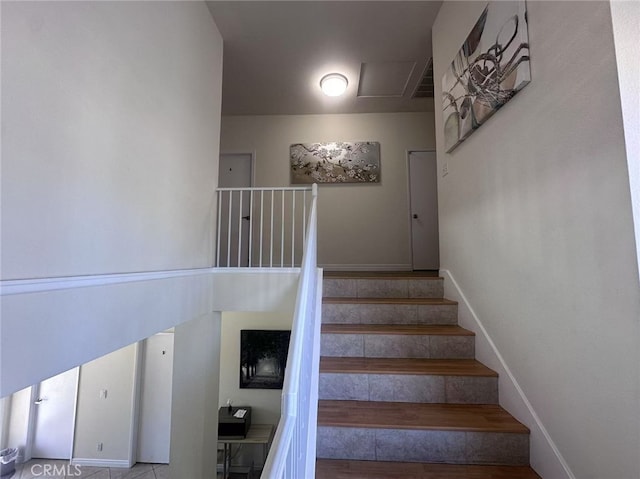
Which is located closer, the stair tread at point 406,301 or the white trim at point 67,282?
the white trim at point 67,282

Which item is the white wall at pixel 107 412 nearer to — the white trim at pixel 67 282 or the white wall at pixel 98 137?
the white wall at pixel 98 137

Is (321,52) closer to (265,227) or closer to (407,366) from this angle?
(265,227)

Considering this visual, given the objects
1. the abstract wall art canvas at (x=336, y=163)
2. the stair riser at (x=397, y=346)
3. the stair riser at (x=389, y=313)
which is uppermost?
the abstract wall art canvas at (x=336, y=163)

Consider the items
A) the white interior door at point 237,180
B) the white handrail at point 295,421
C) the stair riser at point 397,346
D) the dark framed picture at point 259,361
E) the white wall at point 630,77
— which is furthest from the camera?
the dark framed picture at point 259,361

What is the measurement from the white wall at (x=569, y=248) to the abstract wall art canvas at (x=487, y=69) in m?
0.06

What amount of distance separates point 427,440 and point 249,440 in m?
4.28

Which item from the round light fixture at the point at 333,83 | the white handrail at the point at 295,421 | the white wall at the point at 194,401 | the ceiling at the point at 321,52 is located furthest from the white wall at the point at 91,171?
the round light fixture at the point at 333,83

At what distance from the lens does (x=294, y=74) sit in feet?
13.2

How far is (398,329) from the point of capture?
2336 mm

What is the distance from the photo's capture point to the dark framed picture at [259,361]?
212 inches

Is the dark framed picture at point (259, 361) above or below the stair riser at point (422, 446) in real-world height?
below

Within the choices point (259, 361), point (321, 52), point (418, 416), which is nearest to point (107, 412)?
point (259, 361)

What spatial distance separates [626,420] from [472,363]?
1048 mm

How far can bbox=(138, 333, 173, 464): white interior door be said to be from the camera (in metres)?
5.58
